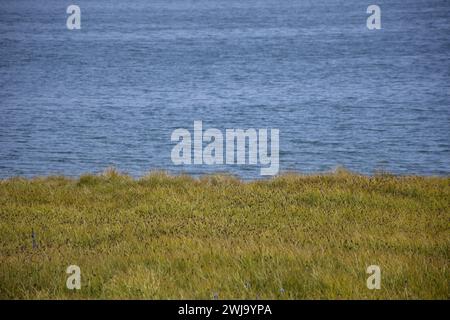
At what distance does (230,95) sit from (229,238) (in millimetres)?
60206

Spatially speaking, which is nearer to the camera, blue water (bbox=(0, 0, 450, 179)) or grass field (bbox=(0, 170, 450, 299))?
grass field (bbox=(0, 170, 450, 299))

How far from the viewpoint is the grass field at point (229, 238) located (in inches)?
314

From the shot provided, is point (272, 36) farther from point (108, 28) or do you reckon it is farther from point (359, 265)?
point (359, 265)

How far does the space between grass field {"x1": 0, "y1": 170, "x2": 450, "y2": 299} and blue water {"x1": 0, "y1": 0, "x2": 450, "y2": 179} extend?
15757 mm

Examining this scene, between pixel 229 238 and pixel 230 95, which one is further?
pixel 230 95

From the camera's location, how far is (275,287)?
797 centimetres

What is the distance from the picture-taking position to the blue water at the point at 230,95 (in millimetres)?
38469

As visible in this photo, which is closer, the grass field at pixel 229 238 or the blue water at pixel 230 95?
the grass field at pixel 229 238

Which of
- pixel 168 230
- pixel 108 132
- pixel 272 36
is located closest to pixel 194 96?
pixel 108 132

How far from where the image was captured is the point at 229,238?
10539 mm

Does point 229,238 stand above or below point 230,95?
below

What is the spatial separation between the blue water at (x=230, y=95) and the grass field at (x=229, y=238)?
1576 cm

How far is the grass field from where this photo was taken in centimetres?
796

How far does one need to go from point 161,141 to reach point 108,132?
6264 mm
